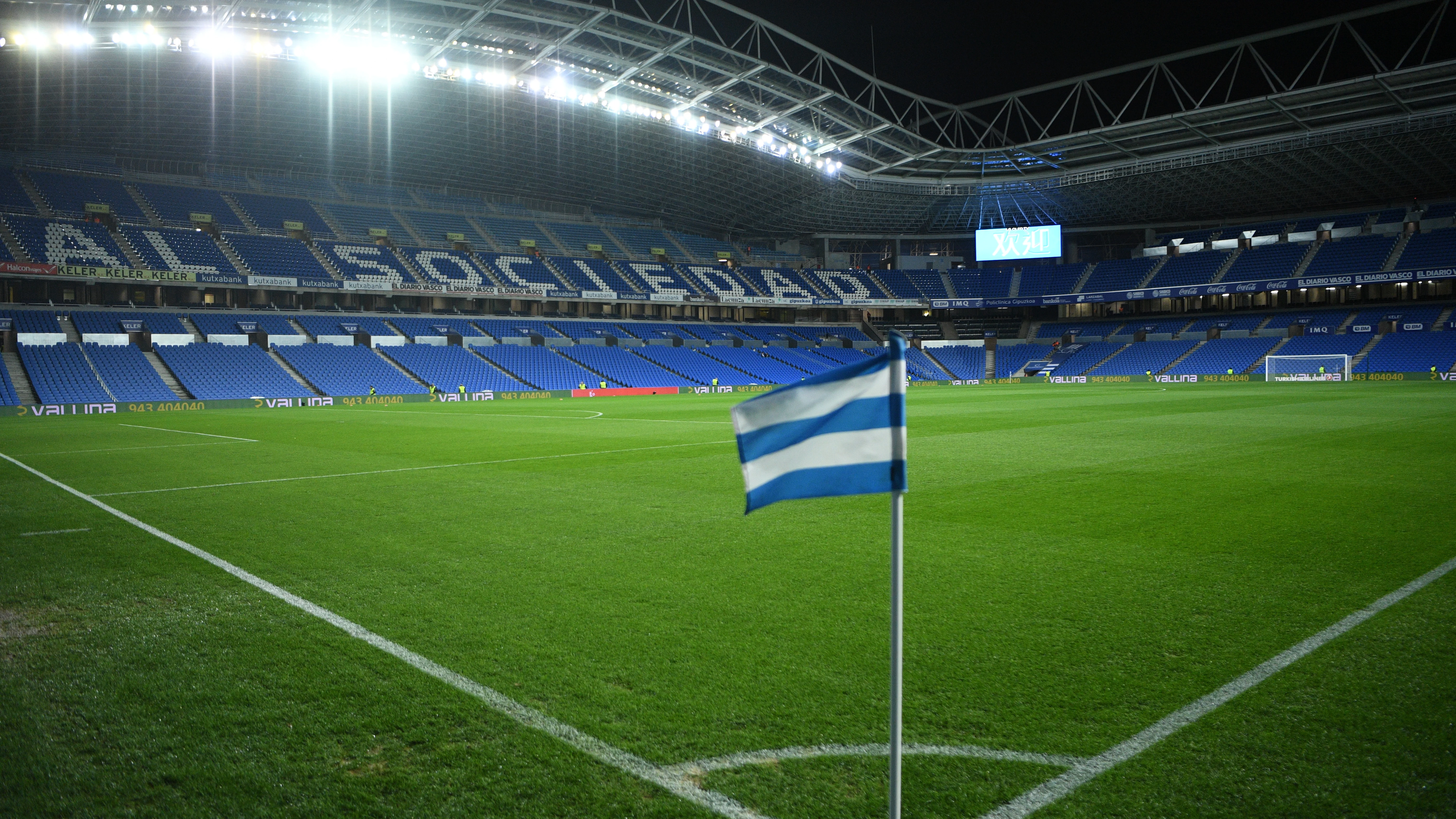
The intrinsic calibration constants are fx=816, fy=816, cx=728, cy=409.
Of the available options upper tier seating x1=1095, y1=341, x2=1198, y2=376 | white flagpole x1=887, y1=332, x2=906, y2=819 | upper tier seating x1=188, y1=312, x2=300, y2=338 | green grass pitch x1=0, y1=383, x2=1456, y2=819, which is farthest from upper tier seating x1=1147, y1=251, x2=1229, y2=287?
white flagpole x1=887, y1=332, x2=906, y2=819

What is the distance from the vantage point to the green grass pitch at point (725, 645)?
3.23m

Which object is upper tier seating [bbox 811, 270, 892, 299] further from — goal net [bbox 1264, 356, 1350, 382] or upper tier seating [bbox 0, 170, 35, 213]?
upper tier seating [bbox 0, 170, 35, 213]

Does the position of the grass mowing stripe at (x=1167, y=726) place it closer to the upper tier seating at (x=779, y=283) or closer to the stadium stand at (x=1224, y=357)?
the stadium stand at (x=1224, y=357)

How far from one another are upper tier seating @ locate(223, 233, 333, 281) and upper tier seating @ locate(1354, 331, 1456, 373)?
68.9 m

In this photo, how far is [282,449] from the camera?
1762 cm

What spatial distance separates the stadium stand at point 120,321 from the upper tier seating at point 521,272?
2062 cm

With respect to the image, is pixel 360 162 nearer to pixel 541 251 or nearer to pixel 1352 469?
pixel 541 251

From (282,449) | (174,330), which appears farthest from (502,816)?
(174,330)

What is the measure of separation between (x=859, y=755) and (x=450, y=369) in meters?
52.1

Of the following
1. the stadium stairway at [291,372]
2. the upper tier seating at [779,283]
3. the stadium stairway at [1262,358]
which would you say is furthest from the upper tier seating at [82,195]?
the stadium stairway at [1262,358]

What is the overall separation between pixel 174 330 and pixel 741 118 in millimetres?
35666

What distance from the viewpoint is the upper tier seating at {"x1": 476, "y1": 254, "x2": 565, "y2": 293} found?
6150 cm

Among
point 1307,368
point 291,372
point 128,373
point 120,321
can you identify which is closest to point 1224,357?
point 1307,368

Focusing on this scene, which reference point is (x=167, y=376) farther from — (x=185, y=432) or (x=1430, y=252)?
(x=1430, y=252)
